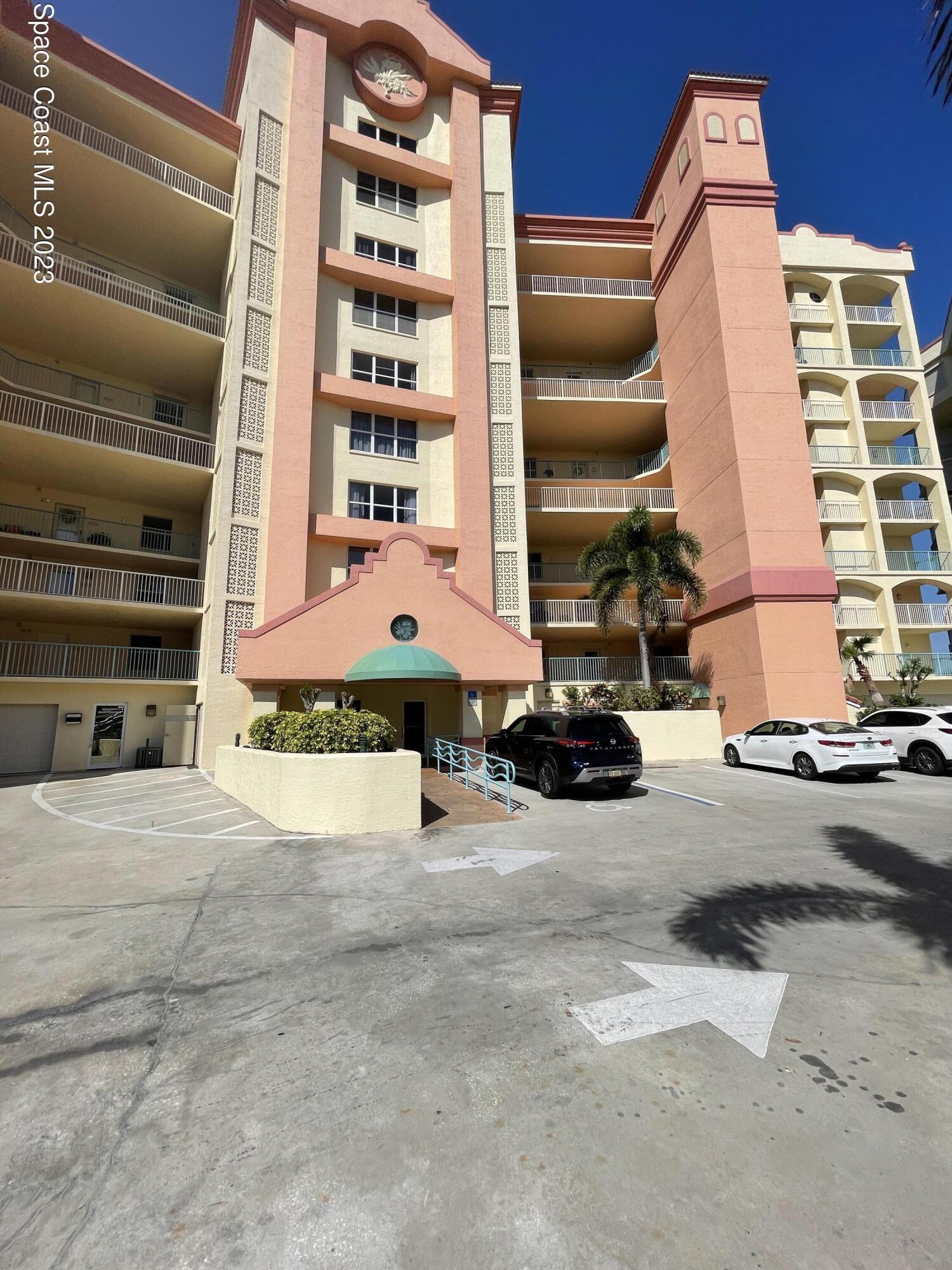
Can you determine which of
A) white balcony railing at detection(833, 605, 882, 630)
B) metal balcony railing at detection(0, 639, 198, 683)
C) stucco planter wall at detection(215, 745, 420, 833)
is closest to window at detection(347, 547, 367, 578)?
metal balcony railing at detection(0, 639, 198, 683)

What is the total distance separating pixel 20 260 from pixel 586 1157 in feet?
83.6

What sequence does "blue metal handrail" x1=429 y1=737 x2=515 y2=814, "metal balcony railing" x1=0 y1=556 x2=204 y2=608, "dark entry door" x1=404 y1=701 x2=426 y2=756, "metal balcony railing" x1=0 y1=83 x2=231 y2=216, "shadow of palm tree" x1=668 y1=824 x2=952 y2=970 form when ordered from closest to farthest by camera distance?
1. "shadow of palm tree" x1=668 y1=824 x2=952 y2=970
2. "blue metal handrail" x1=429 y1=737 x2=515 y2=814
3. "metal balcony railing" x1=0 y1=556 x2=204 y2=608
4. "metal balcony railing" x1=0 y1=83 x2=231 y2=216
5. "dark entry door" x1=404 y1=701 x2=426 y2=756

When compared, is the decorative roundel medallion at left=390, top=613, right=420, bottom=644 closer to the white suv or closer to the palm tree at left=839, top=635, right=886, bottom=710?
the white suv

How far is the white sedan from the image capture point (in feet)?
44.0

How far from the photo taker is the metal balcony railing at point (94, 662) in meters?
18.3

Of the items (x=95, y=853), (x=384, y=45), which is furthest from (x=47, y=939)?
(x=384, y=45)

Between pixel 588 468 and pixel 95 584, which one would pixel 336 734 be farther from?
pixel 588 468

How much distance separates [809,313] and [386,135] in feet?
75.5

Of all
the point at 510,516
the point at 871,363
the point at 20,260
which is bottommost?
the point at 510,516

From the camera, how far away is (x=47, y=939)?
4984 mm

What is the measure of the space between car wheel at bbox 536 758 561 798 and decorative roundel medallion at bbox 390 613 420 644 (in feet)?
21.4

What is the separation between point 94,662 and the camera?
1977cm

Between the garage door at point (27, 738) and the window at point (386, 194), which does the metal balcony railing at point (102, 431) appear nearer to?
the garage door at point (27, 738)

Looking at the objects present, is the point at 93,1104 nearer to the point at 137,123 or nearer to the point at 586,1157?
the point at 586,1157
